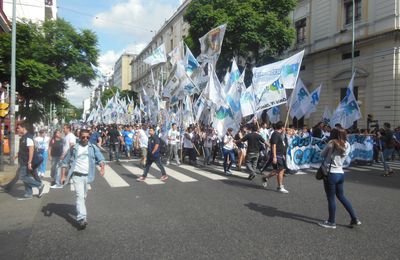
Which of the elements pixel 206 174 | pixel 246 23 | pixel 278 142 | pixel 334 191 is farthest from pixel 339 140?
pixel 246 23

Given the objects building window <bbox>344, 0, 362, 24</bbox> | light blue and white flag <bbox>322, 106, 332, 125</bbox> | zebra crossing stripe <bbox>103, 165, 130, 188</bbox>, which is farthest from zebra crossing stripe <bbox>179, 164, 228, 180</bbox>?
building window <bbox>344, 0, 362, 24</bbox>

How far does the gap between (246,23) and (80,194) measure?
73.7 feet

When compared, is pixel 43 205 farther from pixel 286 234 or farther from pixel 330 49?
pixel 330 49

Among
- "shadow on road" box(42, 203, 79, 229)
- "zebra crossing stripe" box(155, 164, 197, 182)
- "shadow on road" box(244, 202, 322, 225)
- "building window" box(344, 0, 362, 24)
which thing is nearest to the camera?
"shadow on road" box(244, 202, 322, 225)

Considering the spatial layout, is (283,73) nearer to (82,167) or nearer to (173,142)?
(173,142)

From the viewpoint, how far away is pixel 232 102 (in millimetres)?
14180

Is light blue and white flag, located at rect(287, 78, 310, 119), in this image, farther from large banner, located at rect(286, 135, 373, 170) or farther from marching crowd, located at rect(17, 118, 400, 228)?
large banner, located at rect(286, 135, 373, 170)

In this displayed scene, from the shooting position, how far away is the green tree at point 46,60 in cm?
1792

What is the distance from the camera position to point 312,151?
A: 45.3ft

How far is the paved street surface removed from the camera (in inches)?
191

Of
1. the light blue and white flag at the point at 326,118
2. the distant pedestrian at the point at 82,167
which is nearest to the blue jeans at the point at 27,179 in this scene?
the distant pedestrian at the point at 82,167

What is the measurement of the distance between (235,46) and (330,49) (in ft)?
23.3

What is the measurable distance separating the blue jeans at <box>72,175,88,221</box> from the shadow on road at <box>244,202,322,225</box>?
307 cm

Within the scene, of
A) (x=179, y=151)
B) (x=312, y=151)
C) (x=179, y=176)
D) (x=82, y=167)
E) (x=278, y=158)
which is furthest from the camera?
(x=179, y=151)
